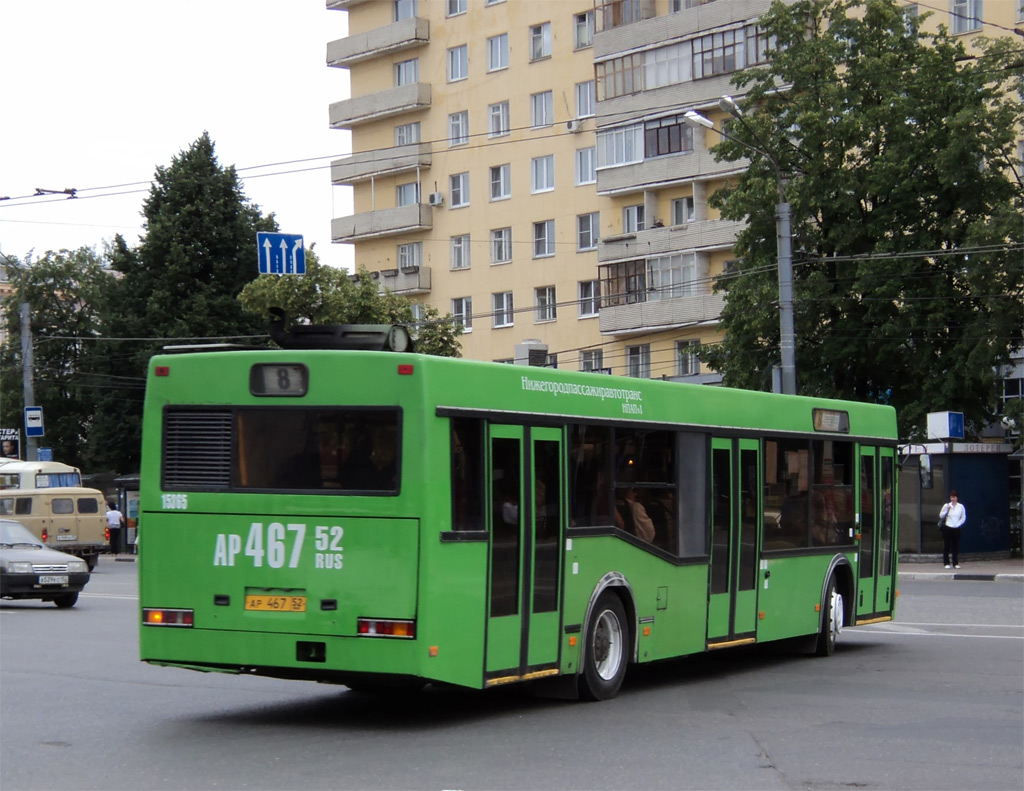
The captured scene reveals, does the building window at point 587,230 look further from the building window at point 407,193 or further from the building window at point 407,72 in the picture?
the building window at point 407,72

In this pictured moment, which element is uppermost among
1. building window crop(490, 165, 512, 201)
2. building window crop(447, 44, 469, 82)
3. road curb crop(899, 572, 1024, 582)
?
building window crop(447, 44, 469, 82)

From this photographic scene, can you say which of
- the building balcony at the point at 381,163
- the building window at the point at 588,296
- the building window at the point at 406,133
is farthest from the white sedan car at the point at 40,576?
the building window at the point at 406,133

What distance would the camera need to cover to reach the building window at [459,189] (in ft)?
225

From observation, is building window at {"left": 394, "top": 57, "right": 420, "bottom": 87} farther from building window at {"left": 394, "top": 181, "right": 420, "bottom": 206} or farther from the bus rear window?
the bus rear window

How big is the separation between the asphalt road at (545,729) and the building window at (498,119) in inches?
2031

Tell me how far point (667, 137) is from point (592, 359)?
9206 mm

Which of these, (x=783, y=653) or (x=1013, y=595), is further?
(x=1013, y=595)

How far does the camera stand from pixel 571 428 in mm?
12539

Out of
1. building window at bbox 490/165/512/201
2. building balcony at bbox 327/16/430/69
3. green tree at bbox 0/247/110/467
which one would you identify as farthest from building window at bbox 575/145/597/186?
green tree at bbox 0/247/110/467

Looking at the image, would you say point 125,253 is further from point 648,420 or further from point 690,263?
point 648,420

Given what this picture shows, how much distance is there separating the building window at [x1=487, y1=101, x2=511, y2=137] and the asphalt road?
169 ft

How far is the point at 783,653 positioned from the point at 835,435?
235cm

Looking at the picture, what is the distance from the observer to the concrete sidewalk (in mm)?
33781

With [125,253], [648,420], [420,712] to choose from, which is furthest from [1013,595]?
[125,253]
